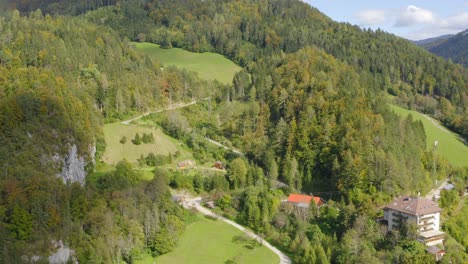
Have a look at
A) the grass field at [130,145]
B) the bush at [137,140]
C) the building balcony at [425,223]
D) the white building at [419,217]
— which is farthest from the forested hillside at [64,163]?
the building balcony at [425,223]

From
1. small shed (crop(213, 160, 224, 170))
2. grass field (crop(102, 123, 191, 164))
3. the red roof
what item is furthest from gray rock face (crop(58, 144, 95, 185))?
the red roof

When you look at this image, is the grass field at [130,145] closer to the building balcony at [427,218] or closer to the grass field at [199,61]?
the building balcony at [427,218]

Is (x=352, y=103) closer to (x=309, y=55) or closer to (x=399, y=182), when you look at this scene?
(x=399, y=182)

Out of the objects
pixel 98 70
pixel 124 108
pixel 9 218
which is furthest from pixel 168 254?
pixel 98 70

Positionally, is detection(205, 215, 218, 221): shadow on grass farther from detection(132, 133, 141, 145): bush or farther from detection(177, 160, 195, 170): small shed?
detection(132, 133, 141, 145): bush

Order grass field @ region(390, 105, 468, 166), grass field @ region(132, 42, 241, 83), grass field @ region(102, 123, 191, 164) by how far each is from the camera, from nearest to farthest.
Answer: grass field @ region(102, 123, 191, 164) → grass field @ region(390, 105, 468, 166) → grass field @ region(132, 42, 241, 83)

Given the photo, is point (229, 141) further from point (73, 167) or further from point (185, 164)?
point (73, 167)
